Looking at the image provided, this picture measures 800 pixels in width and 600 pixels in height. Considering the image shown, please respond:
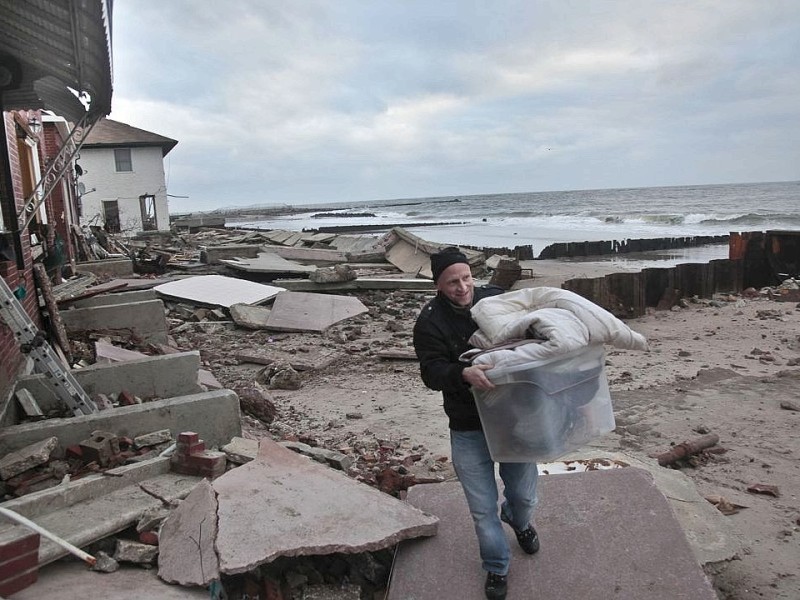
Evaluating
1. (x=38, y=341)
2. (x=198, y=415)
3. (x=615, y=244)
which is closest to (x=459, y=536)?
(x=198, y=415)

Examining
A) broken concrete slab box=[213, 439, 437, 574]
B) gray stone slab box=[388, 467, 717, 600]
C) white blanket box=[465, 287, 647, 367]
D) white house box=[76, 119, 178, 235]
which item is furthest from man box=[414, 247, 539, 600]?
white house box=[76, 119, 178, 235]

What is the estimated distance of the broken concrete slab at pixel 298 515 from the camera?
3.22m

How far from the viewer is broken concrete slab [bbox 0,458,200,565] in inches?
125

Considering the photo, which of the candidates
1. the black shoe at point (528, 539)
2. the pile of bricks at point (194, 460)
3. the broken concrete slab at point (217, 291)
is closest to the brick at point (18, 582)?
the pile of bricks at point (194, 460)

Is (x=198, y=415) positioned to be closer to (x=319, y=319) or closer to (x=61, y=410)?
(x=61, y=410)

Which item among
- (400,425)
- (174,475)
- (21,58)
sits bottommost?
(400,425)

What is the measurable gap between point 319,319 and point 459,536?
8215 mm

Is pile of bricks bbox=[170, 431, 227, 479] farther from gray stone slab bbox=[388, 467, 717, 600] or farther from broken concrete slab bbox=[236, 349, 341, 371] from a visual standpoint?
broken concrete slab bbox=[236, 349, 341, 371]

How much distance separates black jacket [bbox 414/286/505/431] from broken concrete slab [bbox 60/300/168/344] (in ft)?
21.7

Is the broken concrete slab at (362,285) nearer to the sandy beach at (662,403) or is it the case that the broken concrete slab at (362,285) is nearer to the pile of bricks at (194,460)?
the sandy beach at (662,403)

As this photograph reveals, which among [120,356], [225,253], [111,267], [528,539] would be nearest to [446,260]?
[528,539]

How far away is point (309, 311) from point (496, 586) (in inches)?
358

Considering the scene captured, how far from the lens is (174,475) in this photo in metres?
4.12

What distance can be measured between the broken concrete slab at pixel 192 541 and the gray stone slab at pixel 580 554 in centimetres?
95
